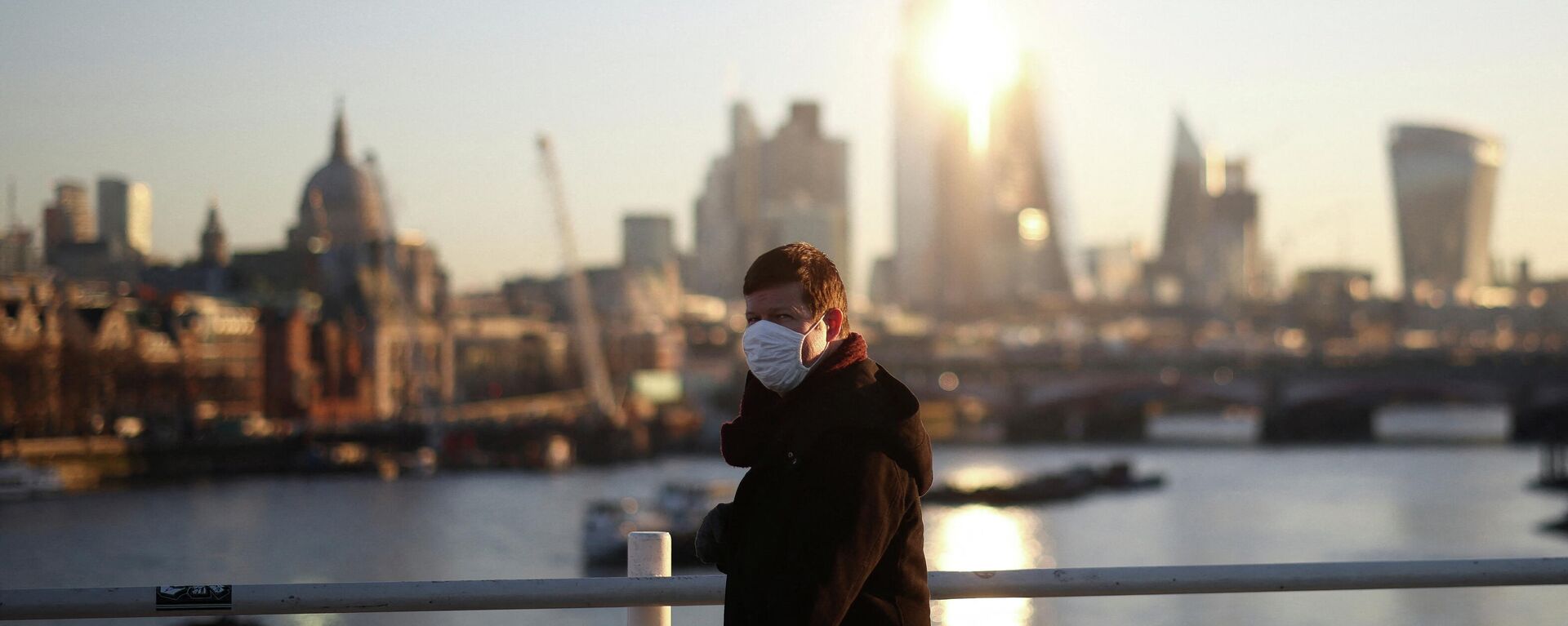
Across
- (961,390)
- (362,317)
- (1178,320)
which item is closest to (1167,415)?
(1178,320)

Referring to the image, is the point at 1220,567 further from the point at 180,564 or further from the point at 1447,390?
the point at 1447,390

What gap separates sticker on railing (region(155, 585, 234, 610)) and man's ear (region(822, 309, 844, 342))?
1058 mm

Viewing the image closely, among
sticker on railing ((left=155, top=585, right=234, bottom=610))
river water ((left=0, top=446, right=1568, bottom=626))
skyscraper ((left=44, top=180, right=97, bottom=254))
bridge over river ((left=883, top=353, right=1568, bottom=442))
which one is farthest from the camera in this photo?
skyscraper ((left=44, top=180, right=97, bottom=254))

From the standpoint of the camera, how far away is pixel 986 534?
117ft

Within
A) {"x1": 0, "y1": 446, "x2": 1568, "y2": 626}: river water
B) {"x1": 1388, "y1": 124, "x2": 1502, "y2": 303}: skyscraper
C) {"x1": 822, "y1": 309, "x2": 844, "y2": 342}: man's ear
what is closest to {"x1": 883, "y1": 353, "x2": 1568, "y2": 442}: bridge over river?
{"x1": 0, "y1": 446, "x2": 1568, "y2": 626}: river water

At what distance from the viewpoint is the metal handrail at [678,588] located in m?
2.98

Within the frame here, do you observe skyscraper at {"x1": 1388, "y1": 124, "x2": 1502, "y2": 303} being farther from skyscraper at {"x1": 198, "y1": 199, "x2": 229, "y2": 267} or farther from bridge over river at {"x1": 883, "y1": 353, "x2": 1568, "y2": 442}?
skyscraper at {"x1": 198, "y1": 199, "x2": 229, "y2": 267}

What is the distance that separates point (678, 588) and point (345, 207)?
299 ft

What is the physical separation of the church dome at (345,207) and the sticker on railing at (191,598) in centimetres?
8916

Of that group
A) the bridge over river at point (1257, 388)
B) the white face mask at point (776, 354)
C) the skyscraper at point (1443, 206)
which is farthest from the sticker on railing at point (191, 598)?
the skyscraper at point (1443, 206)

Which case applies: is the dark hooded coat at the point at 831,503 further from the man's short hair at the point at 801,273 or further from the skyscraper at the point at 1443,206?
the skyscraper at the point at 1443,206

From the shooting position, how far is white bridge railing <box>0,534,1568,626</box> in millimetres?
2969

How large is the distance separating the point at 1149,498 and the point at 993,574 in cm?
4153

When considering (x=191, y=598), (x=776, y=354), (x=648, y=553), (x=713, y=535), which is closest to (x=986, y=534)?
(x=648, y=553)
